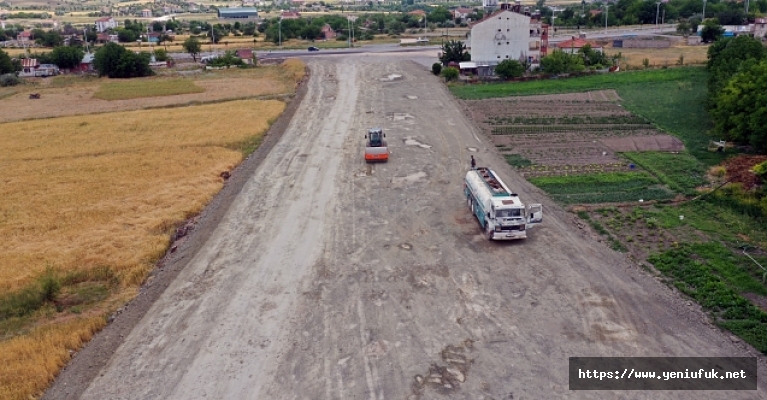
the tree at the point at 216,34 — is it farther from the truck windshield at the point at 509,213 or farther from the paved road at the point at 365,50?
the truck windshield at the point at 509,213

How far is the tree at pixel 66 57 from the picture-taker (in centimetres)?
8319

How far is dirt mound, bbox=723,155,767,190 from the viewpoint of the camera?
2711cm

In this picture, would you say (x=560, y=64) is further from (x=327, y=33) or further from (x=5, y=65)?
(x=5, y=65)

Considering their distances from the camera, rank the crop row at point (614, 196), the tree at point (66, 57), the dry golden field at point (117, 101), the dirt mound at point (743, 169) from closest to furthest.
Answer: the crop row at point (614, 196) → the dirt mound at point (743, 169) → the dry golden field at point (117, 101) → the tree at point (66, 57)

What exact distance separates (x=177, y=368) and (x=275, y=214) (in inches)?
439

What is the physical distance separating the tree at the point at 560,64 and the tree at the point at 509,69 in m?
2.57

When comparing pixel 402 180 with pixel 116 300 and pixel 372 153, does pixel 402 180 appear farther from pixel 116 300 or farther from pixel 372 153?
pixel 116 300

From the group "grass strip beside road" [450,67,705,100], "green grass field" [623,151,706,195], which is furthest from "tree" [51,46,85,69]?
"green grass field" [623,151,706,195]

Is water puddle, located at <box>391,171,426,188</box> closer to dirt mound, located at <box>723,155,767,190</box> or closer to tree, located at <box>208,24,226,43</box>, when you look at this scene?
dirt mound, located at <box>723,155,767,190</box>

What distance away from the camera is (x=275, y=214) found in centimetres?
2652

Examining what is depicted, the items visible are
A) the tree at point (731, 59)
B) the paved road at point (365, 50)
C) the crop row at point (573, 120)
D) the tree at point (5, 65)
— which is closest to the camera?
the tree at point (731, 59)

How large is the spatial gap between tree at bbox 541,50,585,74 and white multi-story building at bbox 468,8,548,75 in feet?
14.3

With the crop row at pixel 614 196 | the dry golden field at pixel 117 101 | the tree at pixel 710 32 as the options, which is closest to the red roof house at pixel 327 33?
the dry golden field at pixel 117 101

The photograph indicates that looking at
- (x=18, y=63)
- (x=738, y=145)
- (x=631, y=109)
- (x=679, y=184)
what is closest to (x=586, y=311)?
(x=679, y=184)
